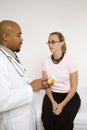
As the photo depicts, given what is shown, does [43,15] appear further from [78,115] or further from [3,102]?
[3,102]

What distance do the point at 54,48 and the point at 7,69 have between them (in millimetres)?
973

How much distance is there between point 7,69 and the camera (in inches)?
51.9

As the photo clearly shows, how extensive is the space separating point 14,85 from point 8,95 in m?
0.16

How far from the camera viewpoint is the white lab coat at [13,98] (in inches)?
48.8

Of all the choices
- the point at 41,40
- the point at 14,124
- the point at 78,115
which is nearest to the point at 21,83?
the point at 14,124

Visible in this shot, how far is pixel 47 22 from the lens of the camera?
2.78m

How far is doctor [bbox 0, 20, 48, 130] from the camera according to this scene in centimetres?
129

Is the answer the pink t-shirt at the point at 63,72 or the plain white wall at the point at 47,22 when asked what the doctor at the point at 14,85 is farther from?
the plain white wall at the point at 47,22

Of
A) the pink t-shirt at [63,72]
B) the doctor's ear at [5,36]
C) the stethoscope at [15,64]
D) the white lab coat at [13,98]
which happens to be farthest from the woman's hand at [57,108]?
the doctor's ear at [5,36]

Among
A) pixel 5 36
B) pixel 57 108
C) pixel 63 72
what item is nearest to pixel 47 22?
pixel 63 72

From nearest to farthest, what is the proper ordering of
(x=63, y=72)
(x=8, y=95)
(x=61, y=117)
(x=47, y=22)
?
(x=8, y=95)
(x=61, y=117)
(x=63, y=72)
(x=47, y=22)

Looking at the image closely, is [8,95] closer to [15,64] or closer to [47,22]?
[15,64]

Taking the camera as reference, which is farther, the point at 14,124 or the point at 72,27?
the point at 72,27

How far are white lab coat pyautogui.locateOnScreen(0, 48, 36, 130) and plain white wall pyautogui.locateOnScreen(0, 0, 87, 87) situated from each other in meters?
1.42
